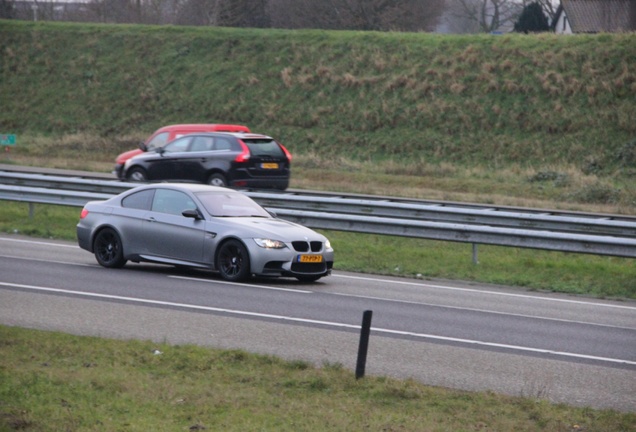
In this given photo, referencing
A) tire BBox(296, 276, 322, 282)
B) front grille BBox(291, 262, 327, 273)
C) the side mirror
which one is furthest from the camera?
tire BBox(296, 276, 322, 282)

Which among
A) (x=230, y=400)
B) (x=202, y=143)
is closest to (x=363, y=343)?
(x=230, y=400)

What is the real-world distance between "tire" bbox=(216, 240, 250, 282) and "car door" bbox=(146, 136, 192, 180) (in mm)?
11240

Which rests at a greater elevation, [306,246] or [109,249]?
[306,246]

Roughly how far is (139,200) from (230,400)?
886 centimetres

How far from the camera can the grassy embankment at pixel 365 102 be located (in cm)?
3712

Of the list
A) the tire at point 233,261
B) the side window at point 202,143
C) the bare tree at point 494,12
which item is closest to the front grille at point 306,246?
the tire at point 233,261

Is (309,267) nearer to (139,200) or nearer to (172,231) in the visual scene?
(172,231)

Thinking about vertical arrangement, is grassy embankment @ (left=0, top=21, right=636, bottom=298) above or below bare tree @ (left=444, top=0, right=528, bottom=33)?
below

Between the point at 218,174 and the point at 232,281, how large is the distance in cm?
1089

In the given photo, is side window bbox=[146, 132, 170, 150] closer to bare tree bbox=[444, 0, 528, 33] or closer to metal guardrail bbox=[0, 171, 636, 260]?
metal guardrail bbox=[0, 171, 636, 260]

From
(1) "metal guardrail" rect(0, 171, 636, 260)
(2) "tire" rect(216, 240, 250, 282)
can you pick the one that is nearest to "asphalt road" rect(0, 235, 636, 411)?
(2) "tire" rect(216, 240, 250, 282)

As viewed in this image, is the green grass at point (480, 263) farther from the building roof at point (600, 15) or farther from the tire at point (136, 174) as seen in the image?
the building roof at point (600, 15)

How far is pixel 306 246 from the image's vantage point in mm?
14758

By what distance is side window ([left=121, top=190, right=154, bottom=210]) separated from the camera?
15.7 meters
